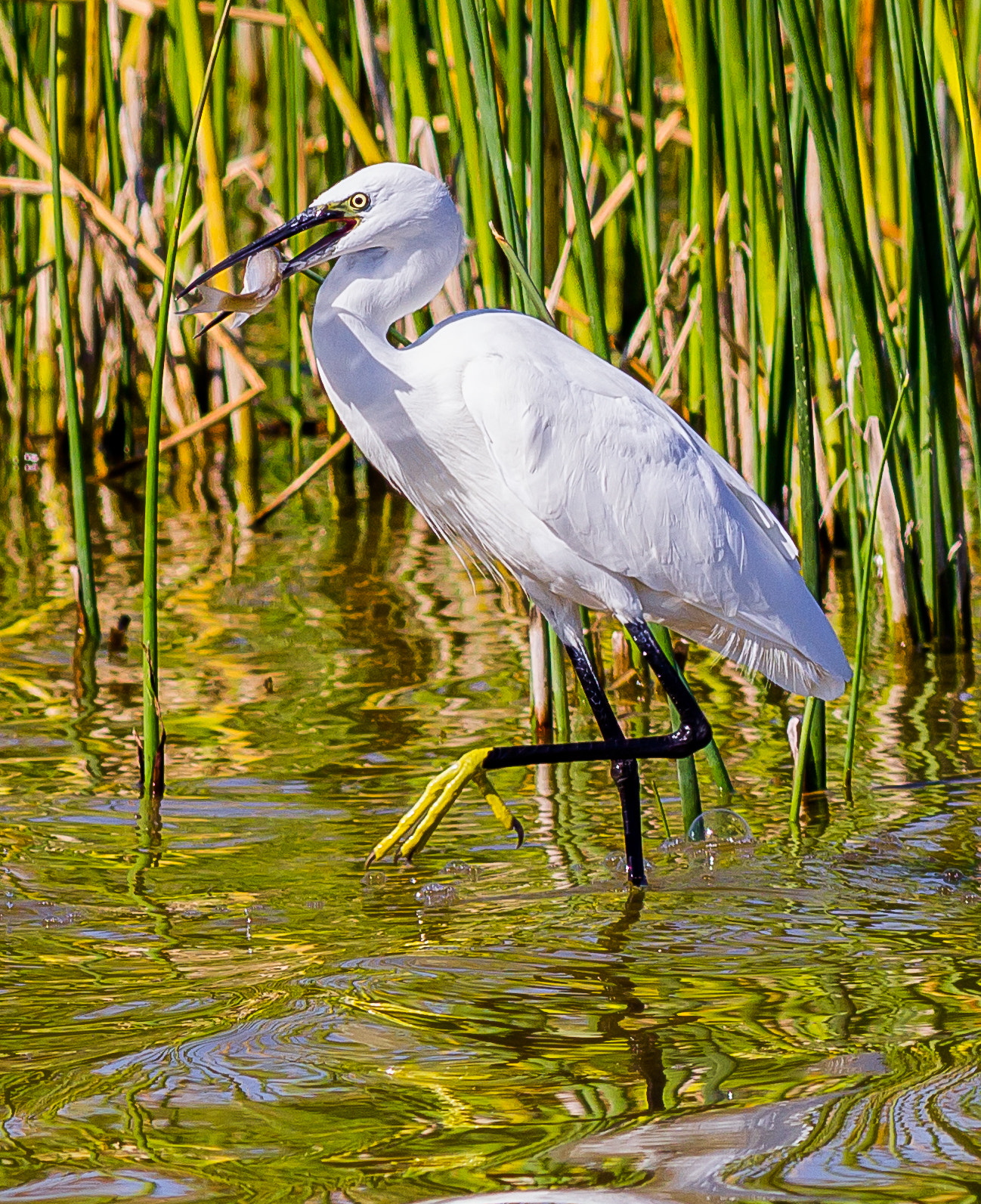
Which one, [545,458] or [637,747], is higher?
[545,458]

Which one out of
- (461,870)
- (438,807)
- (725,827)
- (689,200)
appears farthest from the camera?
(689,200)

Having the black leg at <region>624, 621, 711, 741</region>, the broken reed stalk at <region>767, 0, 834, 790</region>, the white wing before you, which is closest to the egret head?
the white wing

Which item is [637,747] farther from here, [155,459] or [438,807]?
[155,459]

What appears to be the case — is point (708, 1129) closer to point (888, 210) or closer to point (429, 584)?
point (429, 584)

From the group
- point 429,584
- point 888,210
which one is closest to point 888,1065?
point 429,584

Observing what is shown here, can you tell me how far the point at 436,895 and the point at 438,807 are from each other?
30 cm

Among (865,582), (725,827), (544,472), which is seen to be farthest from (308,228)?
(725,827)

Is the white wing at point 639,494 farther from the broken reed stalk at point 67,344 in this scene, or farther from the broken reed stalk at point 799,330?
the broken reed stalk at point 67,344

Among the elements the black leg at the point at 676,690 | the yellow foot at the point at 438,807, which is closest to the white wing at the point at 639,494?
the black leg at the point at 676,690

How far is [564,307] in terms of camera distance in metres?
6.26

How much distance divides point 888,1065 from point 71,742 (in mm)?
3079

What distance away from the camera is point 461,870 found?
4453mm

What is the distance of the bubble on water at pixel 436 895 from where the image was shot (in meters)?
4.20

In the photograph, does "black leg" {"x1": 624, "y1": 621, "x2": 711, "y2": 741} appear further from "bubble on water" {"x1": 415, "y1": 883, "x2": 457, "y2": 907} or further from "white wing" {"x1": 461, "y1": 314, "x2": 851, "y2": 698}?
"bubble on water" {"x1": 415, "y1": 883, "x2": 457, "y2": 907}
